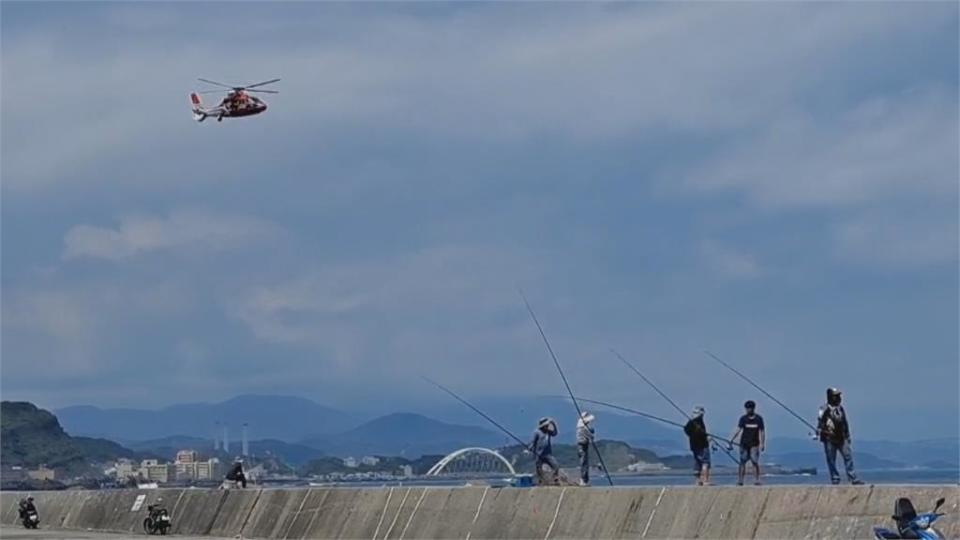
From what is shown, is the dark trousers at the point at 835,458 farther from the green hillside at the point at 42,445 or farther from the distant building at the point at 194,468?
the green hillside at the point at 42,445

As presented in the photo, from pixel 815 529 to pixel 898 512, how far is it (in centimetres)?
194

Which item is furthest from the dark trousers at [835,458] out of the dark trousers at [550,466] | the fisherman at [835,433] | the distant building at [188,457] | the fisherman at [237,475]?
the distant building at [188,457]

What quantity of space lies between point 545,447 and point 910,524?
9.52 metres

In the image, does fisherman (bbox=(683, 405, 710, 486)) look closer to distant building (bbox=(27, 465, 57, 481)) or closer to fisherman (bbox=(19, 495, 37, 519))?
fisherman (bbox=(19, 495, 37, 519))

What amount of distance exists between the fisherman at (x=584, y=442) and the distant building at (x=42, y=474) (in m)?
76.6

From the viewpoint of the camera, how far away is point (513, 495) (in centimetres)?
2505

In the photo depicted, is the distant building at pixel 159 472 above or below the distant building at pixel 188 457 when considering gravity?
below

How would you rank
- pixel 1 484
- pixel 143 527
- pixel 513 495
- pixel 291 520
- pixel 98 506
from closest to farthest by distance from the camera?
pixel 513 495
pixel 291 520
pixel 143 527
pixel 98 506
pixel 1 484

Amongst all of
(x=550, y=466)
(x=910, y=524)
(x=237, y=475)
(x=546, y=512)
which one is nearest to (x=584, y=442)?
(x=550, y=466)

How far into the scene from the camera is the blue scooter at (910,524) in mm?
17828

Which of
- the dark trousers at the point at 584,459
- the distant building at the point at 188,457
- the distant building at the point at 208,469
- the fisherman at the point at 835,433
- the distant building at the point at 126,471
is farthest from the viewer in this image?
the distant building at the point at 126,471

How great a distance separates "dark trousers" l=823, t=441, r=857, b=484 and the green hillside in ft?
313

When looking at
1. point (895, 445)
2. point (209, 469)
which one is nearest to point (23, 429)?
point (209, 469)

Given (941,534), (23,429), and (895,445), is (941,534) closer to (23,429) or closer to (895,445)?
(23,429)
